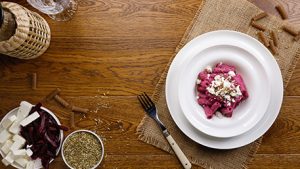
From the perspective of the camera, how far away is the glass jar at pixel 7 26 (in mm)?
1436

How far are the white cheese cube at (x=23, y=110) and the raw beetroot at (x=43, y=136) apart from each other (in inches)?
0.7

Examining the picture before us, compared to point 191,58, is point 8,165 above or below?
below

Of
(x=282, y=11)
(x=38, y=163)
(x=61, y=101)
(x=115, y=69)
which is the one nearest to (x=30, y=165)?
(x=38, y=163)

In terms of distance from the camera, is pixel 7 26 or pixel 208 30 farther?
pixel 208 30

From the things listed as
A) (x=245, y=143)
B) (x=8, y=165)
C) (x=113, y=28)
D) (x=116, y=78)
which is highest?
(x=113, y=28)

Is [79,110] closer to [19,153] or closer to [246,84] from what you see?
[19,153]

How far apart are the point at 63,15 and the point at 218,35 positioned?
54 centimetres

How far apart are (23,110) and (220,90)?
2.14 ft

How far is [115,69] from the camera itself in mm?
1639

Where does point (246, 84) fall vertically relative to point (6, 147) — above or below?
above

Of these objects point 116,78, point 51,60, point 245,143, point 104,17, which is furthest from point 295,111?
point 51,60

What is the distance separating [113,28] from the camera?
1.65 meters

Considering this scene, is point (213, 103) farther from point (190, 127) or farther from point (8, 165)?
point (8, 165)

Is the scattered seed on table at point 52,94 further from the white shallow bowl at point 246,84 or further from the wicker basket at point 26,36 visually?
the white shallow bowl at point 246,84
